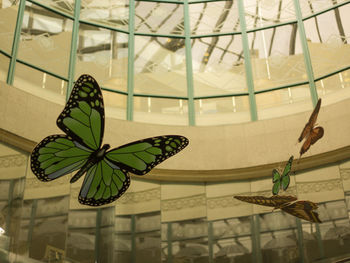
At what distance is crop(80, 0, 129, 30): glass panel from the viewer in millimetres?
15808

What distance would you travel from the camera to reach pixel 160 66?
15688mm

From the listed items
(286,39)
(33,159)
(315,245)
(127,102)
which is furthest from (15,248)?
(286,39)

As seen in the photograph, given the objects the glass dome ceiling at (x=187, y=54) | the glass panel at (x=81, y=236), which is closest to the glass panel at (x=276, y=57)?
the glass dome ceiling at (x=187, y=54)

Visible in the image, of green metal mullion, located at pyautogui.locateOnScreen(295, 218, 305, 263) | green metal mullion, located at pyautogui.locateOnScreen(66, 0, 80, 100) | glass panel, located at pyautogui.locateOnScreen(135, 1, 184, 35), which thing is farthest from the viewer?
Answer: glass panel, located at pyautogui.locateOnScreen(135, 1, 184, 35)

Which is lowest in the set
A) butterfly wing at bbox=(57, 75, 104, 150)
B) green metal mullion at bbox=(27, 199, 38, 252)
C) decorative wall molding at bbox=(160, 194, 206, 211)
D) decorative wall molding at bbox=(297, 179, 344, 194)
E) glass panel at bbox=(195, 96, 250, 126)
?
green metal mullion at bbox=(27, 199, 38, 252)

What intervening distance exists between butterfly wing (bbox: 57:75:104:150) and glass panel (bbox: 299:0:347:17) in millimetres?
9637

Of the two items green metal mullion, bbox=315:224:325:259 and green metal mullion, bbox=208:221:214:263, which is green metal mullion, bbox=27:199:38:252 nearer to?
green metal mullion, bbox=208:221:214:263

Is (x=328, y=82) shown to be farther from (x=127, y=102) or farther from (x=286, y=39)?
(x=127, y=102)

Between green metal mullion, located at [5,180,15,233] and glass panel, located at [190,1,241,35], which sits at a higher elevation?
glass panel, located at [190,1,241,35]

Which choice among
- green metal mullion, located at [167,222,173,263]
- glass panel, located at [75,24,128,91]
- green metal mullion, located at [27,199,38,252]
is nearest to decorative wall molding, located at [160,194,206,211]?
green metal mullion, located at [167,222,173,263]

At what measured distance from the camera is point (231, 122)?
14820mm

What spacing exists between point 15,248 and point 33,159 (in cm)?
314

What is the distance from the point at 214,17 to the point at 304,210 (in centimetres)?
707

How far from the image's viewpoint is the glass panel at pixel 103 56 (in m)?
15.0
